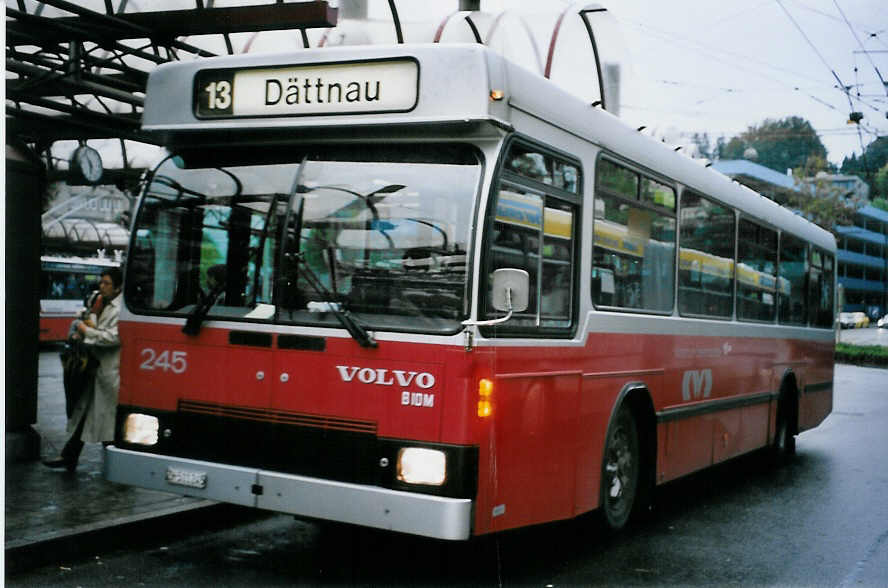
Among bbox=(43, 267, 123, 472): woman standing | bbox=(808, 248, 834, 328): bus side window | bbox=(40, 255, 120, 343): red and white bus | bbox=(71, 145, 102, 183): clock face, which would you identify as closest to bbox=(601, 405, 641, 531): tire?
bbox=(43, 267, 123, 472): woman standing

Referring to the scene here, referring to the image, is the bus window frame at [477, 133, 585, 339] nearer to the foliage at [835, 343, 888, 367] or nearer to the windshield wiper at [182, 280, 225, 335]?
the windshield wiper at [182, 280, 225, 335]

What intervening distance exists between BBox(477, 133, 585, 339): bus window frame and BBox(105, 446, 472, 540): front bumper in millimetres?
969

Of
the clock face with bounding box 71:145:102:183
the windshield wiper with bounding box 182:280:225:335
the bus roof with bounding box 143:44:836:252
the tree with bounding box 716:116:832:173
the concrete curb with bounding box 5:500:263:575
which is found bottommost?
the concrete curb with bounding box 5:500:263:575

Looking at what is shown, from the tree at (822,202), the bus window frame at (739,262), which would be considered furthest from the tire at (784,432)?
the tree at (822,202)

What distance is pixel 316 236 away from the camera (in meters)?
5.66

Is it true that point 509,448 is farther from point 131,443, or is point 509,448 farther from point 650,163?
point 650,163

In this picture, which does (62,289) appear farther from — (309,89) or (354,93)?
(354,93)

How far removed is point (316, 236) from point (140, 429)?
168 centimetres

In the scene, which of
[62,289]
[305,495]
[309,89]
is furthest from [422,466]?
[62,289]

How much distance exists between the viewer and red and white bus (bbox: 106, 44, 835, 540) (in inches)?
212

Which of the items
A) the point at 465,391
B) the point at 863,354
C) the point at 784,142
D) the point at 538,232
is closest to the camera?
the point at 465,391

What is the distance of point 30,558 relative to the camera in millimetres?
6035

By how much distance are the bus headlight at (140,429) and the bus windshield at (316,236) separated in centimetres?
65

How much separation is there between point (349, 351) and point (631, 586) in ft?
7.70
